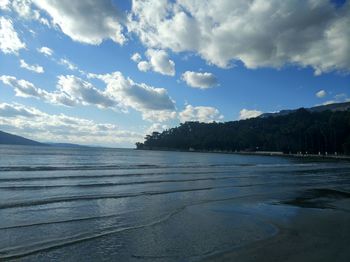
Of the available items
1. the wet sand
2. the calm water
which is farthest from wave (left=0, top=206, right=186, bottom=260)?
the wet sand

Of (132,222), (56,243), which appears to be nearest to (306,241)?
(132,222)

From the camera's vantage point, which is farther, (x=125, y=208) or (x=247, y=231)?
(x=125, y=208)

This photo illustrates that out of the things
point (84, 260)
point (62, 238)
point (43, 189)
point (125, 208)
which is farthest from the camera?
point (43, 189)

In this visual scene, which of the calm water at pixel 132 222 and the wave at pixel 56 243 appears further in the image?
the calm water at pixel 132 222

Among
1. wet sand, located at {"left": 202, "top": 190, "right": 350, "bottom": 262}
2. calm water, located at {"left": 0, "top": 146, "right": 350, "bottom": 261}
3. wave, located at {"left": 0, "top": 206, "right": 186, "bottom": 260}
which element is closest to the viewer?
wave, located at {"left": 0, "top": 206, "right": 186, "bottom": 260}

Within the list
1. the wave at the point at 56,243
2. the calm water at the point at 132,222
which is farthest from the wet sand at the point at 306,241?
the wave at the point at 56,243

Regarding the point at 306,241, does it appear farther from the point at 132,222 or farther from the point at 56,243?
the point at 56,243

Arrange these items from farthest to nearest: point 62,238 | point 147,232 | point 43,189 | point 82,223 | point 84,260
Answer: point 43,189 < point 82,223 < point 147,232 < point 62,238 < point 84,260

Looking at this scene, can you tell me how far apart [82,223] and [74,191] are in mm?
9681

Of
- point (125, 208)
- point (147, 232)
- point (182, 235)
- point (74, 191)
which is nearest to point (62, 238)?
point (147, 232)

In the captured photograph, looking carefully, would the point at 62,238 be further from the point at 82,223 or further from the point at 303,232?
the point at 303,232

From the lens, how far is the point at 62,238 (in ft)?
33.9

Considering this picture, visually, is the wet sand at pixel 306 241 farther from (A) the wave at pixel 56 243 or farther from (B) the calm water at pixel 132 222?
(A) the wave at pixel 56 243

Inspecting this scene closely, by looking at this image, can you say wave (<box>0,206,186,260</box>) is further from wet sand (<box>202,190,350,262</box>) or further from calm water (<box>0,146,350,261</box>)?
wet sand (<box>202,190,350,262</box>)
